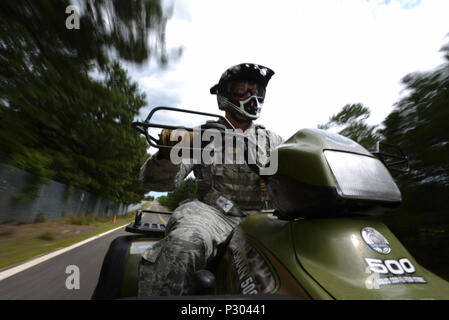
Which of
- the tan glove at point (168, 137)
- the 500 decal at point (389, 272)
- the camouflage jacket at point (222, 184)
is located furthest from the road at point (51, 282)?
the 500 decal at point (389, 272)

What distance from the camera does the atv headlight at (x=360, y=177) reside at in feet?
2.60

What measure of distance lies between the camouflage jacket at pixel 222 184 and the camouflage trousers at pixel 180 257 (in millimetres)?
293

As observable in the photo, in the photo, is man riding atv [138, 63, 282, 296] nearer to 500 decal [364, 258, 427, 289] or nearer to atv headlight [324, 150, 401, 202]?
atv headlight [324, 150, 401, 202]

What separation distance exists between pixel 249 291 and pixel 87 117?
2884 mm

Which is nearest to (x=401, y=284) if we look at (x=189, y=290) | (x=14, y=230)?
(x=189, y=290)

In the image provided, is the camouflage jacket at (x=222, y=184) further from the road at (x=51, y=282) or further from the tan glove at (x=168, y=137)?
the road at (x=51, y=282)

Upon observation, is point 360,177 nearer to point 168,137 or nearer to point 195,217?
point 168,137

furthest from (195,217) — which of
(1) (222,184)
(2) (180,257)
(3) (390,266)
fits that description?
(3) (390,266)

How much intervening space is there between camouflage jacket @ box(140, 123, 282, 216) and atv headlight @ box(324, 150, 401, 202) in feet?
2.39

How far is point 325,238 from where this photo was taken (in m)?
0.76

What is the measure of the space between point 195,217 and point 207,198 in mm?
331

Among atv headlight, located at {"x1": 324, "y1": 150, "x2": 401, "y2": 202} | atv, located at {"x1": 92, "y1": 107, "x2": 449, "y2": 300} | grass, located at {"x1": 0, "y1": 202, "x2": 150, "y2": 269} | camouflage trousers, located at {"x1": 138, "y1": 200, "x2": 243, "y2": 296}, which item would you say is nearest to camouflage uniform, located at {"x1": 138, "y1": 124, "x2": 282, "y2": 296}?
camouflage trousers, located at {"x1": 138, "y1": 200, "x2": 243, "y2": 296}

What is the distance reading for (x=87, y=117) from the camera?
2.93 m
